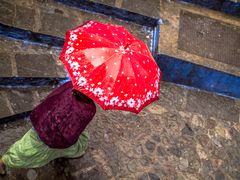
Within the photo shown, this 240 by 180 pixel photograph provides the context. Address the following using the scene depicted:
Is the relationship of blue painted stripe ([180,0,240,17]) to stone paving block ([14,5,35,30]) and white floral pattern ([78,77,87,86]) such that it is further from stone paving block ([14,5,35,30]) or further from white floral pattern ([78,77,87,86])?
white floral pattern ([78,77,87,86])

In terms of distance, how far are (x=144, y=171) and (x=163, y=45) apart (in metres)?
1.66

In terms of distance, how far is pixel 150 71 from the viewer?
2.82m

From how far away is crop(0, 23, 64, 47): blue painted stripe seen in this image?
4.13 m

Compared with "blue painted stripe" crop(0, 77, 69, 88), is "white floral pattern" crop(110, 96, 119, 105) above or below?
above

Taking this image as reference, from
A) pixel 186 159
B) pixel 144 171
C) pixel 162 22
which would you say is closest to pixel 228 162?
pixel 186 159

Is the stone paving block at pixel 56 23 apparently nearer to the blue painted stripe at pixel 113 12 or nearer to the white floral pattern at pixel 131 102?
the blue painted stripe at pixel 113 12

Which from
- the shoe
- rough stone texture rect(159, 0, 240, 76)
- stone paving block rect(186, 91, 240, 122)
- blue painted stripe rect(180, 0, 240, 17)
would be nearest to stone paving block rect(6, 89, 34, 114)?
the shoe

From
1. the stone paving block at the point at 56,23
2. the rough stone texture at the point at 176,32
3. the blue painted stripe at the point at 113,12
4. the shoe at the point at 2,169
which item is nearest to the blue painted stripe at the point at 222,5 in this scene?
the rough stone texture at the point at 176,32

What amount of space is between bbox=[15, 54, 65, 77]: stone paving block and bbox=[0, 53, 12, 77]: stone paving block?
9 cm

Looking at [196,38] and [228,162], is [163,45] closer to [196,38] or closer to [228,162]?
[196,38]

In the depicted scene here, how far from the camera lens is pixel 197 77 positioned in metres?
4.70

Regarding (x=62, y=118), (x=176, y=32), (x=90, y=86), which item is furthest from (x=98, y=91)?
(x=176, y=32)

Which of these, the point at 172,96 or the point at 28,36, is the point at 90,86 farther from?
the point at 172,96

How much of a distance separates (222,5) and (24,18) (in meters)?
2.79
